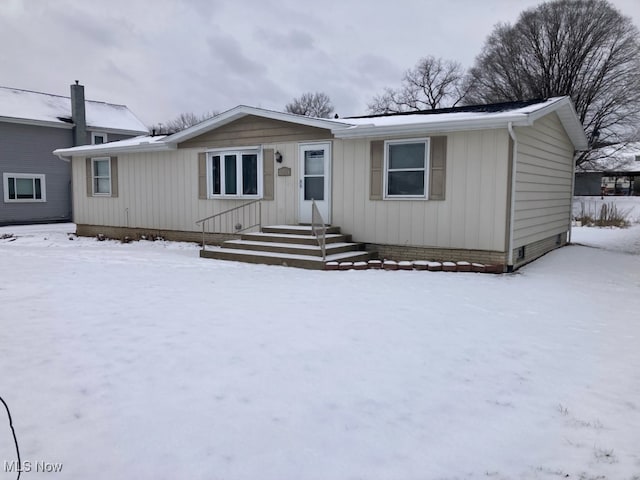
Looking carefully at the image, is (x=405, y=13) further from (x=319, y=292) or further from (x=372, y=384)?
(x=372, y=384)

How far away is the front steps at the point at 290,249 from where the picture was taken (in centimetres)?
863

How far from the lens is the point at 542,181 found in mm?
9867

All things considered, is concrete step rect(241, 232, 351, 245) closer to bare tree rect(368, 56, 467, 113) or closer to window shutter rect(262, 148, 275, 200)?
window shutter rect(262, 148, 275, 200)

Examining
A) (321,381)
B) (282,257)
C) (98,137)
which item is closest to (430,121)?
(282,257)

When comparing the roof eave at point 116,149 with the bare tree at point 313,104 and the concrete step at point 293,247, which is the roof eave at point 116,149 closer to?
the concrete step at point 293,247

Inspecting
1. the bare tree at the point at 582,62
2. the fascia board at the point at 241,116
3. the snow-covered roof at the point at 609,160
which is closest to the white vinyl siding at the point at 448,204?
the fascia board at the point at 241,116

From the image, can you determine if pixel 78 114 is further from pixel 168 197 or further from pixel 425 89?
pixel 425 89

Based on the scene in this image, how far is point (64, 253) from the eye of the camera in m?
10.6

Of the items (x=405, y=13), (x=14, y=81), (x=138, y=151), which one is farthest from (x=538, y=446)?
(x=14, y=81)

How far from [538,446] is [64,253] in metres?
10.5

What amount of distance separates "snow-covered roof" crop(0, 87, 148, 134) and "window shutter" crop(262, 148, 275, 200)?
44.4 ft

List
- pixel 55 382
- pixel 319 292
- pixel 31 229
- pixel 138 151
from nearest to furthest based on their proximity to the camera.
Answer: pixel 55 382 < pixel 319 292 < pixel 138 151 < pixel 31 229

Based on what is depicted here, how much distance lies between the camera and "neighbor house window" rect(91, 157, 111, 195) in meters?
13.8

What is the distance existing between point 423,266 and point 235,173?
206 inches
